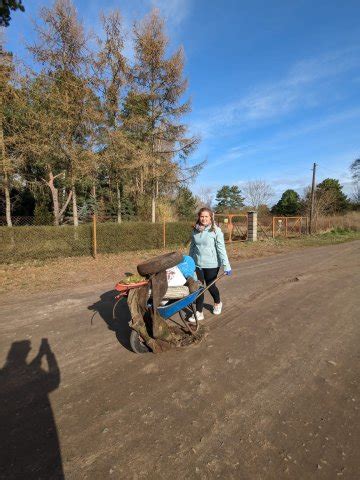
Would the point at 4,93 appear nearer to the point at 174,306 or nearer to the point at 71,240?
the point at 71,240

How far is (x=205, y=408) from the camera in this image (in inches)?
101

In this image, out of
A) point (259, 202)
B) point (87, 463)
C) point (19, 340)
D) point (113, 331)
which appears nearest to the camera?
point (87, 463)

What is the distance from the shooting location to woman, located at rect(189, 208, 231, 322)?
4.56 metres

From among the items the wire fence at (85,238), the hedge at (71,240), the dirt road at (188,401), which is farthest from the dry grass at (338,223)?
Answer: the dirt road at (188,401)

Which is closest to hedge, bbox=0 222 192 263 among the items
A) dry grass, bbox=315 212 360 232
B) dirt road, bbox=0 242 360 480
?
dirt road, bbox=0 242 360 480

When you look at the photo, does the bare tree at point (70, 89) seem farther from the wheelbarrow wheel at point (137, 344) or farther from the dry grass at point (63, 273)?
the wheelbarrow wheel at point (137, 344)

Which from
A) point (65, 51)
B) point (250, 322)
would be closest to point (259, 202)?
point (65, 51)

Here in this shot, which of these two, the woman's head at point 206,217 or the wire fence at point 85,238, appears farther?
the wire fence at point 85,238

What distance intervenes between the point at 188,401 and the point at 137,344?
1095 millimetres

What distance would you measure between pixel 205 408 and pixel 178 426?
32 centimetres

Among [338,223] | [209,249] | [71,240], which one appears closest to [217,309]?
[209,249]

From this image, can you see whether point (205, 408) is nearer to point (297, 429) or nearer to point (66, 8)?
point (297, 429)

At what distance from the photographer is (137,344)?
3553 millimetres

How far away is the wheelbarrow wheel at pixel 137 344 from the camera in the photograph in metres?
3.52
